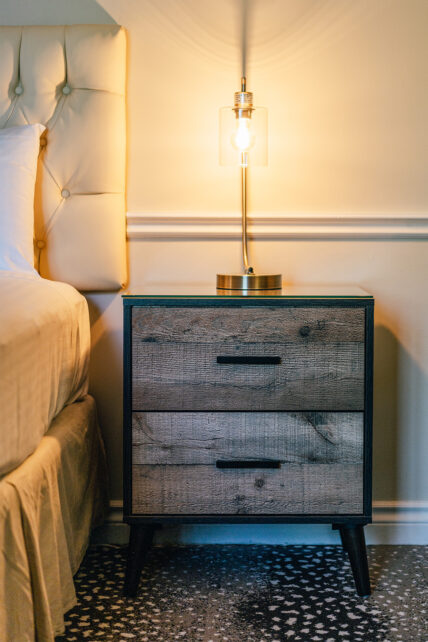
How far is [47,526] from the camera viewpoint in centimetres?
134

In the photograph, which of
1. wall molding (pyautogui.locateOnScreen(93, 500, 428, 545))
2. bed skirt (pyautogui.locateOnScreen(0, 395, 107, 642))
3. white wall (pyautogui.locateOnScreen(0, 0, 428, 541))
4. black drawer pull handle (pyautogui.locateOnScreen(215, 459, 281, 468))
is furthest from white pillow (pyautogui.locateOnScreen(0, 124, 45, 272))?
wall molding (pyautogui.locateOnScreen(93, 500, 428, 545))

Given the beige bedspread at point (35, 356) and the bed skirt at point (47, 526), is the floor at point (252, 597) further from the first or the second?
the beige bedspread at point (35, 356)

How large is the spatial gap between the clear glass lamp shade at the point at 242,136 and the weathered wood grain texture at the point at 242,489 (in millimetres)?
804

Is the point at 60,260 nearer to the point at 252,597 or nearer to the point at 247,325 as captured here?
the point at 247,325

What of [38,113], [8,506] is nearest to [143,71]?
[38,113]

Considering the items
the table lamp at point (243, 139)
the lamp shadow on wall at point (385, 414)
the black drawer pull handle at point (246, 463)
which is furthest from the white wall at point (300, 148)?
the black drawer pull handle at point (246, 463)

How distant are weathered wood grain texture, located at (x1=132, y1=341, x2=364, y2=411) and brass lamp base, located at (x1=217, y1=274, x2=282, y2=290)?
0.72ft

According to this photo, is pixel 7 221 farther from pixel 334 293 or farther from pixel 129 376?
pixel 334 293

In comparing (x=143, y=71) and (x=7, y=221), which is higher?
(x=143, y=71)

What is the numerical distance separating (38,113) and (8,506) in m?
1.13

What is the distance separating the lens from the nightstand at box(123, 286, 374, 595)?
1.54m

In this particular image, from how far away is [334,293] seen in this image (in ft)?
5.32

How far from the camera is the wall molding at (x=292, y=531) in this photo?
197 cm

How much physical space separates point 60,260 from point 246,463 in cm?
76
